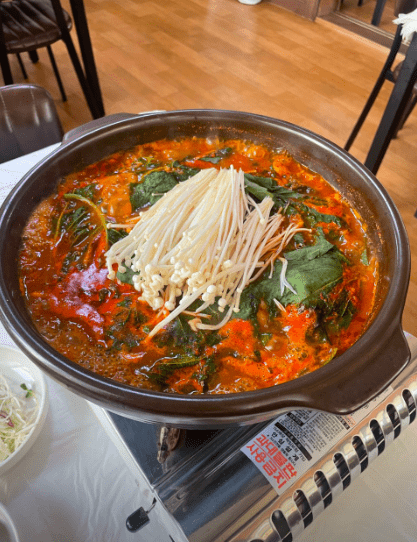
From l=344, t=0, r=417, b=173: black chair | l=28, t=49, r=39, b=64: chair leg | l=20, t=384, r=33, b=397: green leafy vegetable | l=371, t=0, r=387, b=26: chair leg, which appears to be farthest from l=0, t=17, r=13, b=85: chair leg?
l=371, t=0, r=387, b=26: chair leg

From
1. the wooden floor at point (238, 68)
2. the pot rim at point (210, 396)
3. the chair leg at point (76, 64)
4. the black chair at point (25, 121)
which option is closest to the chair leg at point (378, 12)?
the wooden floor at point (238, 68)

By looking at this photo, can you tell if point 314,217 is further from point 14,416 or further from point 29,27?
point 29,27

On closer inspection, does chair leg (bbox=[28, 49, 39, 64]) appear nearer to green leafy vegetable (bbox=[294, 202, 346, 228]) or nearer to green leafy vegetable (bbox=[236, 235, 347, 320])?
green leafy vegetable (bbox=[294, 202, 346, 228])

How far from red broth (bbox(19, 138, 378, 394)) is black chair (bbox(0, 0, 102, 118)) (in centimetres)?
233

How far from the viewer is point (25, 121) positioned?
82.0 inches

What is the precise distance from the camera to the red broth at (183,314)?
38.4 inches

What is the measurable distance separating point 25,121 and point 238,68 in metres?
2.95

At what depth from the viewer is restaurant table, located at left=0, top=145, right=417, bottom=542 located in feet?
3.37

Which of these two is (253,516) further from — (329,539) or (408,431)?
(408,431)

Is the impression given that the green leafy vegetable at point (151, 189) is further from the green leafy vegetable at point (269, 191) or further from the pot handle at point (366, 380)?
the pot handle at point (366, 380)

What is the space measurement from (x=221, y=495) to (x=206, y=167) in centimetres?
94

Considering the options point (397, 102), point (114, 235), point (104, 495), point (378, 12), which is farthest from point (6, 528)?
point (378, 12)

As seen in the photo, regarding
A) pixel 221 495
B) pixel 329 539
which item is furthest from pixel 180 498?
pixel 329 539

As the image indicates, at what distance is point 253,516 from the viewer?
0.85 metres
